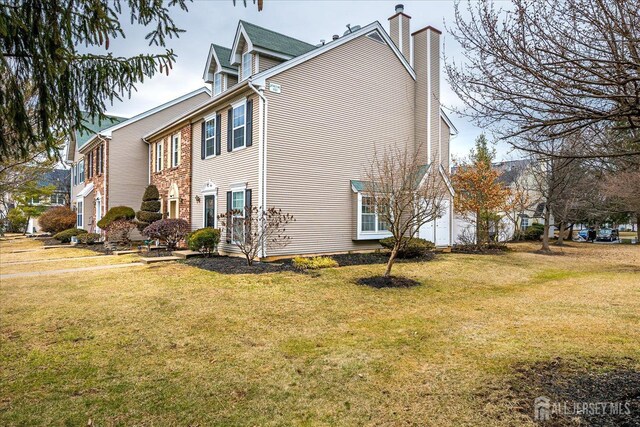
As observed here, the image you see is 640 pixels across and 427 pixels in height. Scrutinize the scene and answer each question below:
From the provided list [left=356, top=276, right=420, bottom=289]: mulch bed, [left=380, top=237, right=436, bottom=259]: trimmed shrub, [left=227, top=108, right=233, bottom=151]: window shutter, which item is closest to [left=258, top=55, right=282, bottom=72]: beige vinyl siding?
[left=227, top=108, right=233, bottom=151]: window shutter

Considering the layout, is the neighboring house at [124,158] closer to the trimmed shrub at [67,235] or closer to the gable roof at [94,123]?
the gable roof at [94,123]

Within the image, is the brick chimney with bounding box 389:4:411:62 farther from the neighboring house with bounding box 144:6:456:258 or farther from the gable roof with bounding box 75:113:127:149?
the gable roof with bounding box 75:113:127:149

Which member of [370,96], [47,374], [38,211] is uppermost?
[370,96]

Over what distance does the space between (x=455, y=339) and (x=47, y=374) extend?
5260 mm

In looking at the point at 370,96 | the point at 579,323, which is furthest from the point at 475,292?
the point at 370,96

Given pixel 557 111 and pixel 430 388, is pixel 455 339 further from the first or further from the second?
pixel 557 111

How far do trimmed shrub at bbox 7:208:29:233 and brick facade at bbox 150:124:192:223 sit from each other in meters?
20.1

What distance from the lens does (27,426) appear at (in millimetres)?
3262

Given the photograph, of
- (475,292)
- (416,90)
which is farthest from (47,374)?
(416,90)

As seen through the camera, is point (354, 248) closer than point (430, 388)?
No

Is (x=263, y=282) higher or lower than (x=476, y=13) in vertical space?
→ lower

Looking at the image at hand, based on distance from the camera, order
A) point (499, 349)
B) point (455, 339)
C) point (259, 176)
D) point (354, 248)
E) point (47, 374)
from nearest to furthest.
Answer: point (47, 374) < point (499, 349) < point (455, 339) < point (259, 176) < point (354, 248)

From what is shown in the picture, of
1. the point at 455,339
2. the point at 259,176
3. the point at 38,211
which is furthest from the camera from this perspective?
the point at 38,211

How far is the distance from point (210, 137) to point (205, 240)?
188 inches
